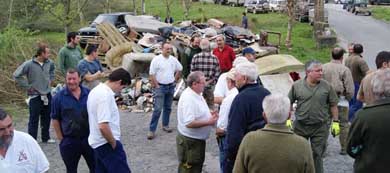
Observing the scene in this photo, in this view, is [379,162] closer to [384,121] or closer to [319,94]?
[384,121]

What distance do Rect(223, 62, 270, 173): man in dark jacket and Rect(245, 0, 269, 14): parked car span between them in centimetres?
3810

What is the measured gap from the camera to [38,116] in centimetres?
880

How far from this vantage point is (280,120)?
3.74 m

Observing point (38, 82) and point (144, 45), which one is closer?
point (38, 82)

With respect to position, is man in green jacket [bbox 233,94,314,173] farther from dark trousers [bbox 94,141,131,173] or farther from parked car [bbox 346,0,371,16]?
parked car [bbox 346,0,371,16]

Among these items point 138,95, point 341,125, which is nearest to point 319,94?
point 341,125

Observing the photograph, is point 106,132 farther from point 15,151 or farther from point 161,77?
point 161,77

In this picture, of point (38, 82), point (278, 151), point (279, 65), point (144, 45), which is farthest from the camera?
point (144, 45)

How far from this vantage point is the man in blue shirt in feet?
19.6

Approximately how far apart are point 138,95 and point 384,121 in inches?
349

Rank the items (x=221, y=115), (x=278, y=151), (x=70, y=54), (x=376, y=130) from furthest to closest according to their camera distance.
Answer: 1. (x=70, y=54)
2. (x=221, y=115)
3. (x=376, y=130)
4. (x=278, y=151)

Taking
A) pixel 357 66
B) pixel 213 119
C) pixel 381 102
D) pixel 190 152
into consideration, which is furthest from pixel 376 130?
pixel 357 66

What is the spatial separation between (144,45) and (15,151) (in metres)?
12.9

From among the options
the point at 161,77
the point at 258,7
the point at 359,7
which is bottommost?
the point at 359,7
